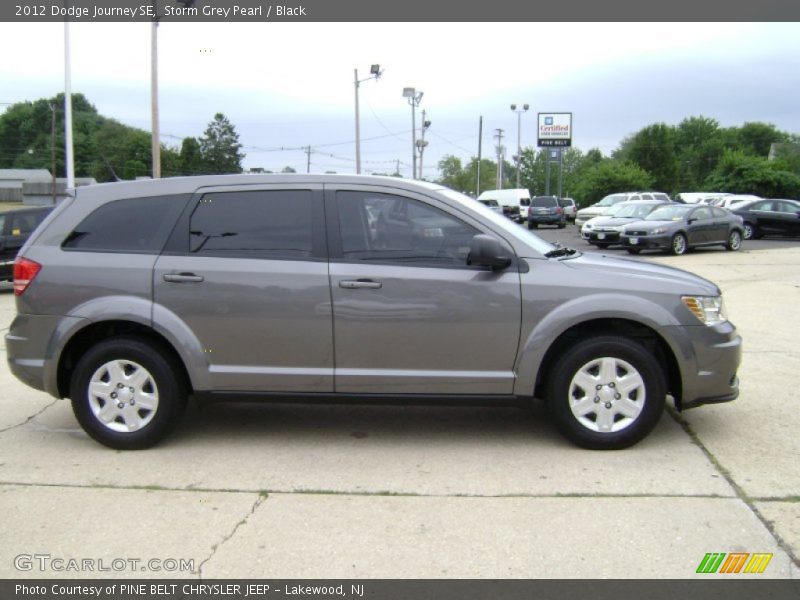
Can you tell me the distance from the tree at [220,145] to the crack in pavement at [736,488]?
3159cm

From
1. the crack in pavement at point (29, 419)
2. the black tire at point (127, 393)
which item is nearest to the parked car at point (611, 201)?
the crack in pavement at point (29, 419)

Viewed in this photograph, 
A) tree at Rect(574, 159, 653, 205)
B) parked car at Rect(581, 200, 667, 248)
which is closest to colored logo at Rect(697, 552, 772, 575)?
parked car at Rect(581, 200, 667, 248)

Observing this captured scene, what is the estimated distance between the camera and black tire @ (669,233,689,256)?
64.7ft

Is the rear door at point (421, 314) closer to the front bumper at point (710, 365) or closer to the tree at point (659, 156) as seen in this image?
the front bumper at point (710, 365)

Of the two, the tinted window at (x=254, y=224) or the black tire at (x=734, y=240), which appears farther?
the black tire at (x=734, y=240)

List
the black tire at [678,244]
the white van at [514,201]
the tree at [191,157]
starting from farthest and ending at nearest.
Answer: the white van at [514,201] < the tree at [191,157] < the black tire at [678,244]

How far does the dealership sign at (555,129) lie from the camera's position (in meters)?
64.1

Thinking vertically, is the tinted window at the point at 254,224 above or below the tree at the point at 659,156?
below

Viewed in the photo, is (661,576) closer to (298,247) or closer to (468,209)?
(468,209)

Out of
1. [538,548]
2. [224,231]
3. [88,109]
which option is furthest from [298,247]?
[88,109]

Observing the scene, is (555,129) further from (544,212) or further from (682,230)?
(682,230)

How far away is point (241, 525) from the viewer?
3773 millimetres

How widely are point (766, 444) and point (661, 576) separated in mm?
2113

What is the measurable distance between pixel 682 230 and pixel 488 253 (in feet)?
55.5
